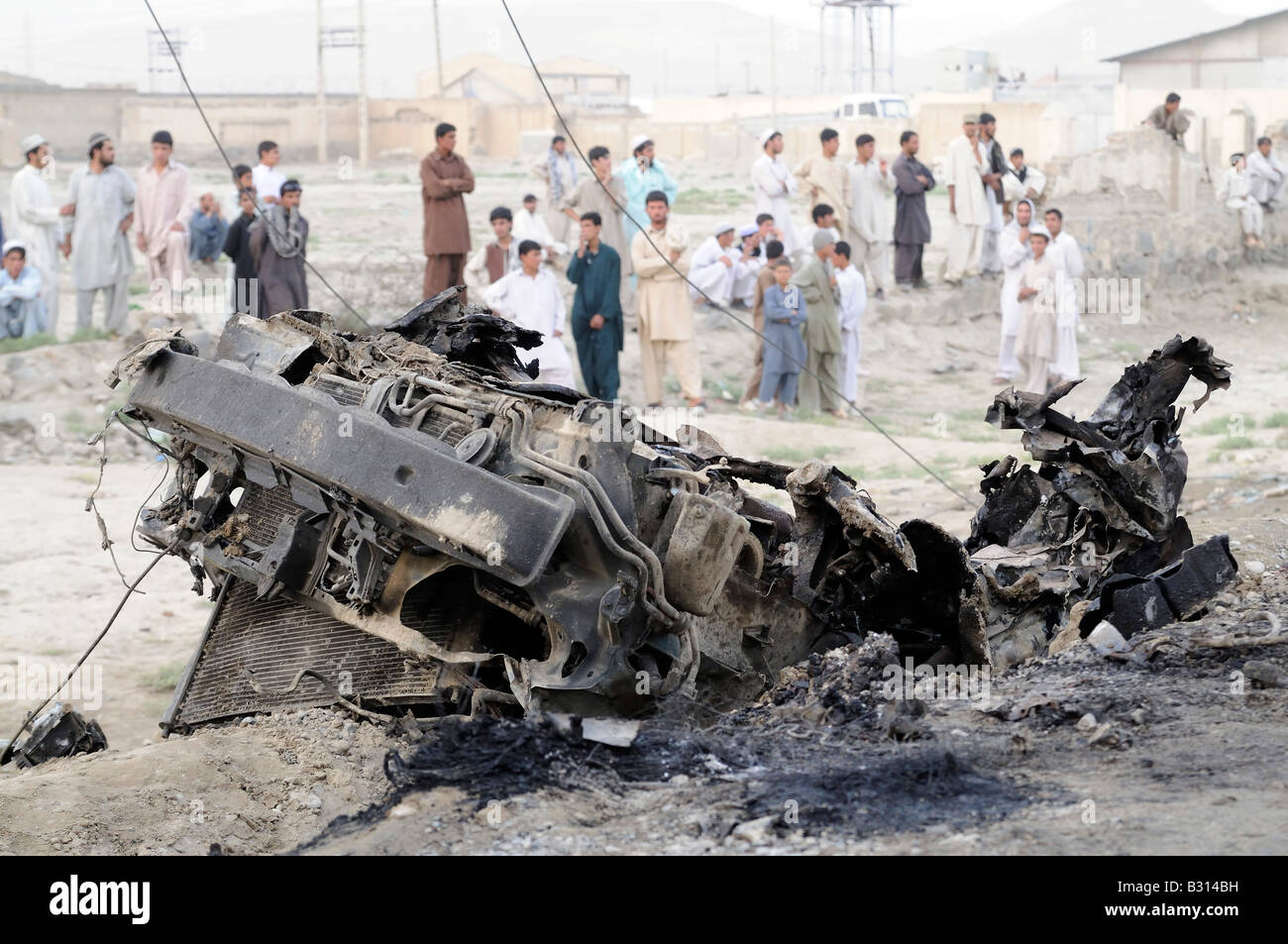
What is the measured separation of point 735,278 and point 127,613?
347 inches

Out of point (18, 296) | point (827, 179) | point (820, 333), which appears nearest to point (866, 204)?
point (827, 179)

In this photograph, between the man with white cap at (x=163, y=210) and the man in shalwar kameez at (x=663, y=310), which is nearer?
the man in shalwar kameez at (x=663, y=310)

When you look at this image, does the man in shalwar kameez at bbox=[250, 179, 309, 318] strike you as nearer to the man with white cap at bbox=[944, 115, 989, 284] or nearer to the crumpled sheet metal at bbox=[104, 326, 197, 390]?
the crumpled sheet metal at bbox=[104, 326, 197, 390]

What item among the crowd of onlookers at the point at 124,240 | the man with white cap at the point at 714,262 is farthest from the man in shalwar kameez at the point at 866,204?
the crowd of onlookers at the point at 124,240

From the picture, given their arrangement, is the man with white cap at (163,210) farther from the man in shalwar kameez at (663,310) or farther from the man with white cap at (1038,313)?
the man with white cap at (1038,313)

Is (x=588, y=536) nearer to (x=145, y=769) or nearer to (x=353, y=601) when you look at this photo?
(x=353, y=601)

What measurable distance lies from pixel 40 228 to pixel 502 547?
40.2 feet

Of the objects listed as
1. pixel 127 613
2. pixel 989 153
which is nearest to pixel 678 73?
pixel 989 153

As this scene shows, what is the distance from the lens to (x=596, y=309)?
44.9ft

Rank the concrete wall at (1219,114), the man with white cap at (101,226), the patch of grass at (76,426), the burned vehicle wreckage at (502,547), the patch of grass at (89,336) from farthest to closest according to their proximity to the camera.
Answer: the concrete wall at (1219,114) → the man with white cap at (101,226) → the patch of grass at (89,336) → the patch of grass at (76,426) → the burned vehicle wreckage at (502,547)

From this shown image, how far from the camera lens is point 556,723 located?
4.93 meters

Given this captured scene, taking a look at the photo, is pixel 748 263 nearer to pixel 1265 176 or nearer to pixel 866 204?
pixel 866 204

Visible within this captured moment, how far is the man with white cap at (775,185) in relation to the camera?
17.3 meters

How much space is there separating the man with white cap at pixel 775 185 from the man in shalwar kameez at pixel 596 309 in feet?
13.4
